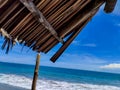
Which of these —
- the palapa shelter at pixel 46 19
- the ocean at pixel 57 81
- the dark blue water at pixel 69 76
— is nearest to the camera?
the palapa shelter at pixel 46 19

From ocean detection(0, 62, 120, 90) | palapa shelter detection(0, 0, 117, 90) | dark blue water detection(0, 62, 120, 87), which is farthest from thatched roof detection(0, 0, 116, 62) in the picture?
dark blue water detection(0, 62, 120, 87)

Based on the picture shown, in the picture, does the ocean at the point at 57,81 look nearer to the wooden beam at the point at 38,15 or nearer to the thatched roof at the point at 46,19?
the thatched roof at the point at 46,19

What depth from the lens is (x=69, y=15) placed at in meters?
2.67

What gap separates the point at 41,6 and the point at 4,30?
1.75 ft

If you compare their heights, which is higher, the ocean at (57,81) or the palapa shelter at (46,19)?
the ocean at (57,81)

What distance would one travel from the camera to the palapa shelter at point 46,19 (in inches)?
90.4

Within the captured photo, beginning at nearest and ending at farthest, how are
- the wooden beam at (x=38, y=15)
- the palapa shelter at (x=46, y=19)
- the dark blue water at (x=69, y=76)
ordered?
1. the wooden beam at (x=38, y=15)
2. the palapa shelter at (x=46, y=19)
3. the dark blue water at (x=69, y=76)

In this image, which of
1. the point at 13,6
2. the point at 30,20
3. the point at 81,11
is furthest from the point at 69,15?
the point at 13,6

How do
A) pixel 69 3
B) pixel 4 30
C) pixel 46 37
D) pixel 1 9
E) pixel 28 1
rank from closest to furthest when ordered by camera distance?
pixel 28 1
pixel 1 9
pixel 69 3
pixel 4 30
pixel 46 37

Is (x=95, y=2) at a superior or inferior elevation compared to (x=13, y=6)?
superior

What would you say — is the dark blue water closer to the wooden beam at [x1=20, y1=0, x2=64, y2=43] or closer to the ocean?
the ocean

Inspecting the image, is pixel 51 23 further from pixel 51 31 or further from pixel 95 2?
pixel 95 2

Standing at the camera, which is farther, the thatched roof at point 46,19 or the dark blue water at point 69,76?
the dark blue water at point 69,76

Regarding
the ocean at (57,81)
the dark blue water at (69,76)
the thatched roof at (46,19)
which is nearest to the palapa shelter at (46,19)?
the thatched roof at (46,19)
